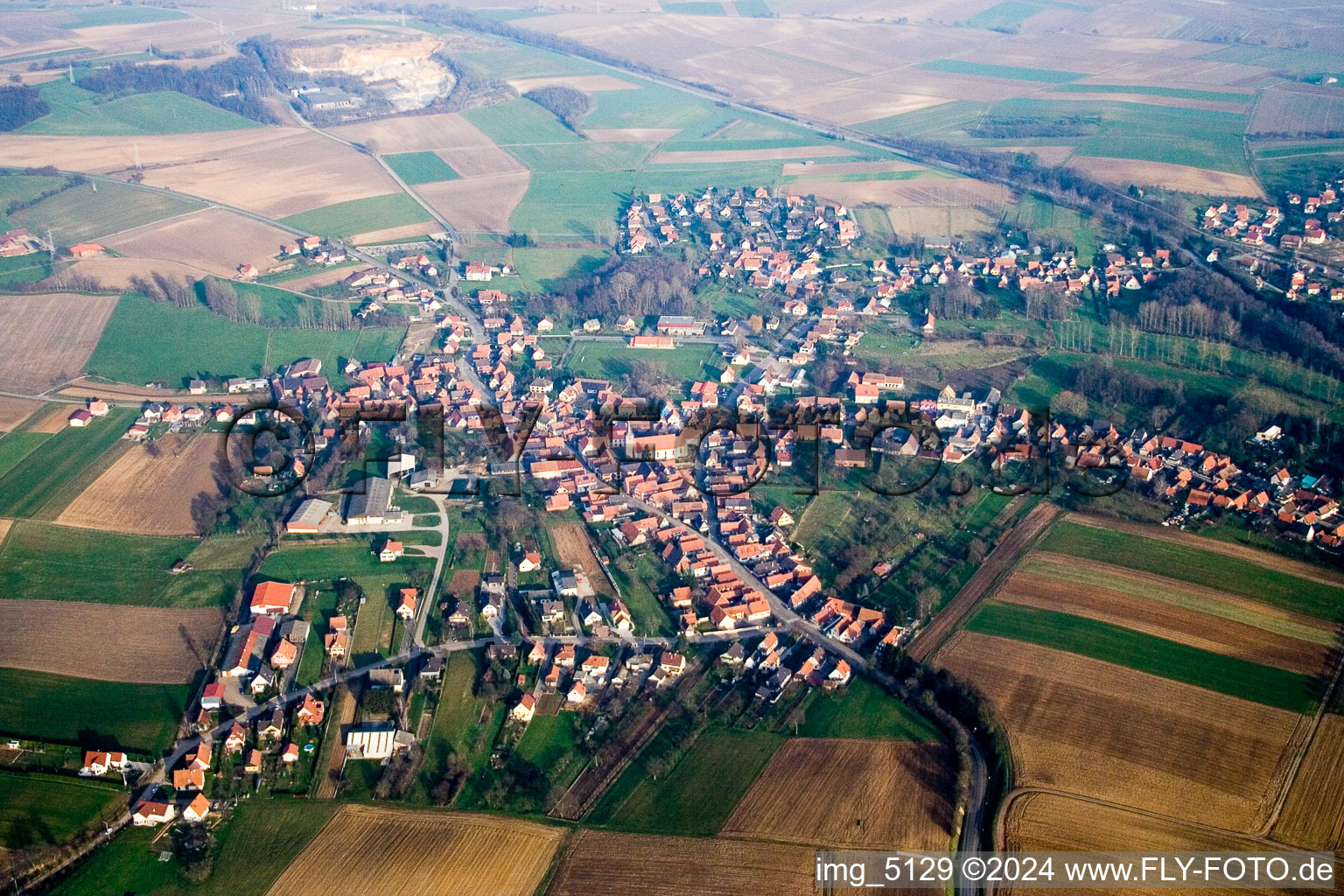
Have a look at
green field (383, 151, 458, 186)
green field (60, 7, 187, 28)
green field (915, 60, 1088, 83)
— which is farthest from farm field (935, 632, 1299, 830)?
green field (60, 7, 187, 28)

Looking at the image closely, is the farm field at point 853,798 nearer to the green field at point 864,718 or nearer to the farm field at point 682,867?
the green field at point 864,718

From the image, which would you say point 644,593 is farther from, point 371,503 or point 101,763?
point 101,763

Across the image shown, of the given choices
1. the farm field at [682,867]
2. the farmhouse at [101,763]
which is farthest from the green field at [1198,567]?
the farmhouse at [101,763]

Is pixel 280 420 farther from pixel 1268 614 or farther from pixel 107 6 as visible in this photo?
pixel 107 6

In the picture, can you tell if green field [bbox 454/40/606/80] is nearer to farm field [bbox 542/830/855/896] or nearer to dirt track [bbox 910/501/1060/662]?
dirt track [bbox 910/501/1060/662]

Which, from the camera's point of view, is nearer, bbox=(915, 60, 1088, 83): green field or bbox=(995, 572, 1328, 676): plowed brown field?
bbox=(995, 572, 1328, 676): plowed brown field

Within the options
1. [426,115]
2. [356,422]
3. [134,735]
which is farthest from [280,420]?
[426,115]

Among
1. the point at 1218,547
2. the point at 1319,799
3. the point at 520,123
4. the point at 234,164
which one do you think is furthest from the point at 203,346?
the point at 1319,799
